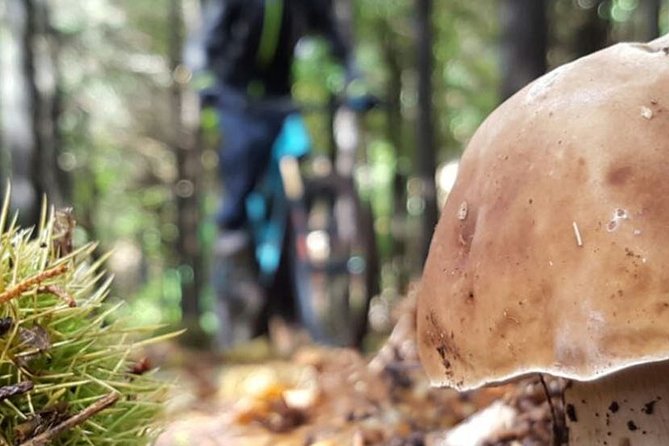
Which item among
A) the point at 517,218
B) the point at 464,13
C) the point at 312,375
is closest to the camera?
the point at 517,218

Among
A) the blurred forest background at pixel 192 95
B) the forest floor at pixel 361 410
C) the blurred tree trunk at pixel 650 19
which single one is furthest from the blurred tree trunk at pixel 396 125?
the forest floor at pixel 361 410

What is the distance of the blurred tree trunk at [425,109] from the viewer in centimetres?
958

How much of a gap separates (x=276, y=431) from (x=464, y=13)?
37.9ft

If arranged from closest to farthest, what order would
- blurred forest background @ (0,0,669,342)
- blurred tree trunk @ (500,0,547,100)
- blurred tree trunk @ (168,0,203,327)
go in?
1. blurred tree trunk @ (500,0,547,100)
2. blurred forest background @ (0,0,669,342)
3. blurred tree trunk @ (168,0,203,327)

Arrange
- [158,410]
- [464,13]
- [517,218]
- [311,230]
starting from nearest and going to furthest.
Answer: [517,218], [158,410], [311,230], [464,13]

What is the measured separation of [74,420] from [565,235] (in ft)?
2.85

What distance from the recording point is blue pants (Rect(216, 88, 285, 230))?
16.8ft

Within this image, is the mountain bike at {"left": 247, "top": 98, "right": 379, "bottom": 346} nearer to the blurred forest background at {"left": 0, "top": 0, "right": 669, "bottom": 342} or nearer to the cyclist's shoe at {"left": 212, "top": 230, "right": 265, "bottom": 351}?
the cyclist's shoe at {"left": 212, "top": 230, "right": 265, "bottom": 351}

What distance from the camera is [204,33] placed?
17.6 feet

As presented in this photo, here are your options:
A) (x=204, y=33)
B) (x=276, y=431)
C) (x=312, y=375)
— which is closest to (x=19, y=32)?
(x=204, y=33)

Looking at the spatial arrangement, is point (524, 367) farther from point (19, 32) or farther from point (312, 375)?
point (19, 32)

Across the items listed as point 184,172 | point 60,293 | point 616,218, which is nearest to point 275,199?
point 60,293

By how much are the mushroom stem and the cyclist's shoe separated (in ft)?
12.8

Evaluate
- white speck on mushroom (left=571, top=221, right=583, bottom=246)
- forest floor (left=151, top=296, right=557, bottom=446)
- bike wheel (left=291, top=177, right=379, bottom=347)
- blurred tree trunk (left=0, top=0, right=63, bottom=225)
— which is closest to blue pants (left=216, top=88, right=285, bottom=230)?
bike wheel (left=291, top=177, right=379, bottom=347)
